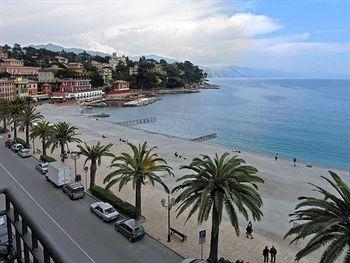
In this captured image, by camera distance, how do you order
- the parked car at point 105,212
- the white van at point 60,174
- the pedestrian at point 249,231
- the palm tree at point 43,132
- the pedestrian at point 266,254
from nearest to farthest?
the pedestrian at point 266,254, the pedestrian at point 249,231, the parked car at point 105,212, the white van at point 60,174, the palm tree at point 43,132

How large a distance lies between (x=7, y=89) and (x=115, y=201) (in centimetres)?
9801

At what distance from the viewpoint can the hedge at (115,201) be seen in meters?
24.5

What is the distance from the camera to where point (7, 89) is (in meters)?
110

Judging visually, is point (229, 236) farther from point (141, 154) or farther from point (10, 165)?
point (10, 165)

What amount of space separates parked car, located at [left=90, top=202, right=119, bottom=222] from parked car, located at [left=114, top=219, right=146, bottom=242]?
6.07ft

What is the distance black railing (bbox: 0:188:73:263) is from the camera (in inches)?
122

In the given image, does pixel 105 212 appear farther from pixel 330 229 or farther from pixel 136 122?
pixel 136 122

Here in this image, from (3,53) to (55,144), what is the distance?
6651 inches

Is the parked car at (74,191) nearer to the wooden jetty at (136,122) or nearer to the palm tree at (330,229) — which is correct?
the palm tree at (330,229)

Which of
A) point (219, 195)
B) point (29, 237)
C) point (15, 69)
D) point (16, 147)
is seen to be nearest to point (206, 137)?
point (16, 147)

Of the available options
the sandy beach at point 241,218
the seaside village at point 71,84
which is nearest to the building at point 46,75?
the seaside village at point 71,84

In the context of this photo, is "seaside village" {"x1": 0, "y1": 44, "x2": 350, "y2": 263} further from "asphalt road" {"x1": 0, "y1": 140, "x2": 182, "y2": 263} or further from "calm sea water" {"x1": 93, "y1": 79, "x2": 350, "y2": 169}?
"calm sea water" {"x1": 93, "y1": 79, "x2": 350, "y2": 169}

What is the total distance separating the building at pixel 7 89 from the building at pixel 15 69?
3449 centimetres

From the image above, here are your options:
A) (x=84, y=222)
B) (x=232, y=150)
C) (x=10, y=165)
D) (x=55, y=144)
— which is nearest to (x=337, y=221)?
(x=84, y=222)
